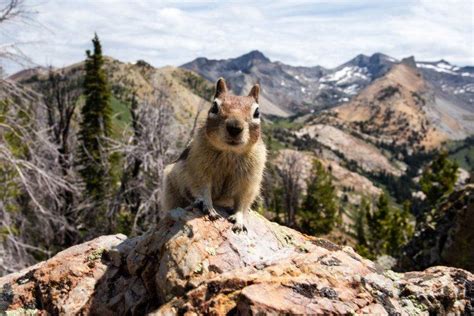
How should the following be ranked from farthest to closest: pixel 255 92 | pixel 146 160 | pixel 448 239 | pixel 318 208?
1. pixel 318 208
2. pixel 146 160
3. pixel 448 239
4. pixel 255 92

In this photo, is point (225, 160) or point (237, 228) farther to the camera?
point (225, 160)

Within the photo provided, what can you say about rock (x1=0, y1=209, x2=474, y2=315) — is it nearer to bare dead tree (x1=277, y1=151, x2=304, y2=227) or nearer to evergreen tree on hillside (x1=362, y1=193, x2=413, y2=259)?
bare dead tree (x1=277, y1=151, x2=304, y2=227)

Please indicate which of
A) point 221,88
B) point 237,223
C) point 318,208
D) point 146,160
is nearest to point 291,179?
point 318,208

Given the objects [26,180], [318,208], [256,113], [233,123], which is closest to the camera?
[233,123]

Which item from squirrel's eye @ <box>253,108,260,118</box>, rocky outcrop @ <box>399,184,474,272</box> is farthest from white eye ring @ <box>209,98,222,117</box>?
rocky outcrop @ <box>399,184,474,272</box>

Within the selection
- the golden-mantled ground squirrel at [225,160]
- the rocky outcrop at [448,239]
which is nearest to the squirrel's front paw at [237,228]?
the golden-mantled ground squirrel at [225,160]

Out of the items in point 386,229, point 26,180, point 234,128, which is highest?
point 234,128

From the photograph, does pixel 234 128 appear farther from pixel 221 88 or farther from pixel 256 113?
pixel 221 88

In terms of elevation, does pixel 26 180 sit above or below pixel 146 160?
above
